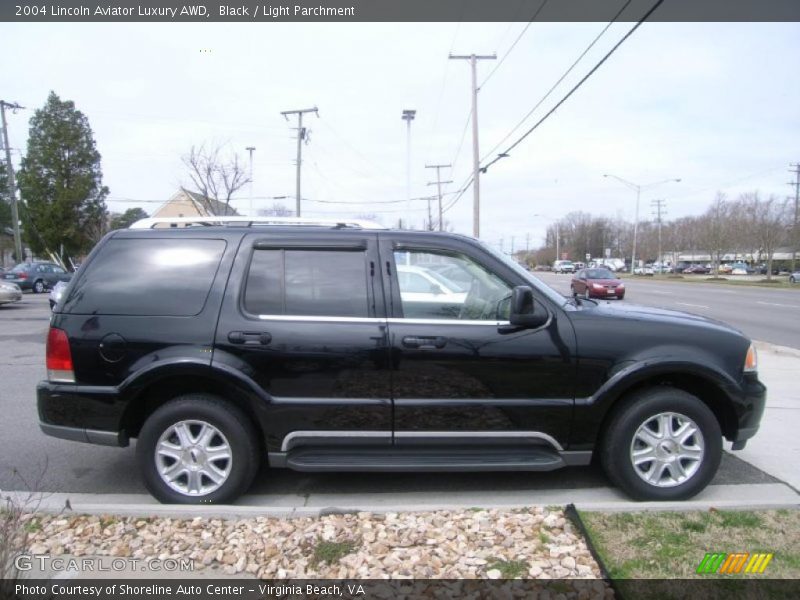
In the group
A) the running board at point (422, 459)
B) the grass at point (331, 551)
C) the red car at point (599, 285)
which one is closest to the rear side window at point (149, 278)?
the running board at point (422, 459)

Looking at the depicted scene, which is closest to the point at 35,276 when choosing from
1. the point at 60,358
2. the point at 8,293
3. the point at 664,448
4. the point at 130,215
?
the point at 8,293

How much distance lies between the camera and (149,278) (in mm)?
3459

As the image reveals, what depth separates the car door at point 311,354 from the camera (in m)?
3.29

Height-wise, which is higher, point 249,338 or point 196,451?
point 249,338

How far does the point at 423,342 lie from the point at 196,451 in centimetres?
164

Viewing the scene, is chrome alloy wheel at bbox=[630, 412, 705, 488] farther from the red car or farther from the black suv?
the red car

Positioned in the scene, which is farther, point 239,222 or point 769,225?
point 769,225

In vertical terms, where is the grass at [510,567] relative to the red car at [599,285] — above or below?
below

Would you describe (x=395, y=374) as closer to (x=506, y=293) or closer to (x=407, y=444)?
(x=407, y=444)

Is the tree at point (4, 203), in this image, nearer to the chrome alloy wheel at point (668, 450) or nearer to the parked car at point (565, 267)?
the chrome alloy wheel at point (668, 450)

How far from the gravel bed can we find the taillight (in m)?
0.86

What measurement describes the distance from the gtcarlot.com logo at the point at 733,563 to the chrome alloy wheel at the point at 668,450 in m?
0.70

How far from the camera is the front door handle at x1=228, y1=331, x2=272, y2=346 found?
329cm

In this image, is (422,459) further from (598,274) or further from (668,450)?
(598,274)
